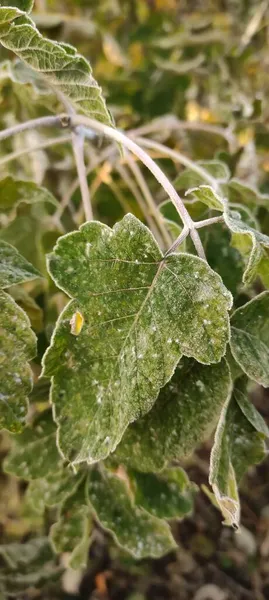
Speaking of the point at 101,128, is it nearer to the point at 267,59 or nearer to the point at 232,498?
the point at 232,498

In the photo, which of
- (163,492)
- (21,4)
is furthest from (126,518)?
(21,4)

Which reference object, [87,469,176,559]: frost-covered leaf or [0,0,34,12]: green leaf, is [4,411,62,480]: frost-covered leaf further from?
[0,0,34,12]: green leaf

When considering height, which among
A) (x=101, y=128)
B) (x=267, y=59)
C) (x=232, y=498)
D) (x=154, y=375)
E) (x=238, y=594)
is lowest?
(x=238, y=594)

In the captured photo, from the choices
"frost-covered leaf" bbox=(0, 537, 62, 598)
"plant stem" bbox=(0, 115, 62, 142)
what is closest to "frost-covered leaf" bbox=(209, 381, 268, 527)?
"plant stem" bbox=(0, 115, 62, 142)

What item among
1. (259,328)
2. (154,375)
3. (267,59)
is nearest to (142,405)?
(154,375)

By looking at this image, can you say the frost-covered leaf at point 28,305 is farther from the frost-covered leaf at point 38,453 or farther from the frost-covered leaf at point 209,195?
the frost-covered leaf at point 209,195

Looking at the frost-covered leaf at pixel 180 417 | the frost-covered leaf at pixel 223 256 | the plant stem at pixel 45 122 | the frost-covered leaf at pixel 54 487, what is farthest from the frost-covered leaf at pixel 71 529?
the plant stem at pixel 45 122

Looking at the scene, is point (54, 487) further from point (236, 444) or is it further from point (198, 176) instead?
point (198, 176)
